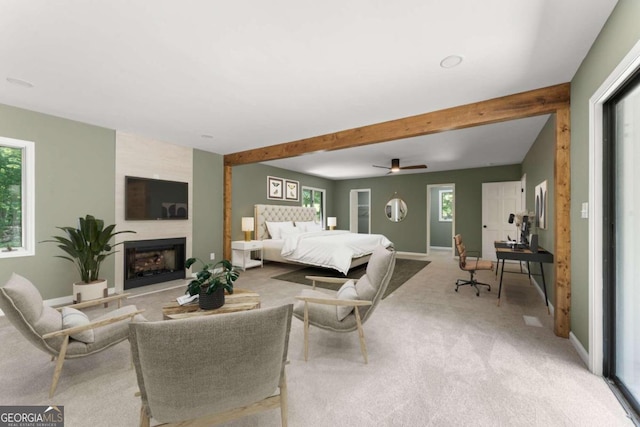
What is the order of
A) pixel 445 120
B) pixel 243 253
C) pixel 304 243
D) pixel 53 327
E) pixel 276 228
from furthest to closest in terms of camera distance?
pixel 276 228 < pixel 243 253 < pixel 304 243 < pixel 445 120 < pixel 53 327

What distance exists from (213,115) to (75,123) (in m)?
2.08

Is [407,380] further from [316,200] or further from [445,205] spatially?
[445,205]

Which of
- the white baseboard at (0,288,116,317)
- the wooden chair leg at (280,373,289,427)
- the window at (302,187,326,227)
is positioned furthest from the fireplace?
the window at (302,187,326,227)

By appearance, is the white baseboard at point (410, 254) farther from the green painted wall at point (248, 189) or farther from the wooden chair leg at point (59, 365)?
the wooden chair leg at point (59, 365)

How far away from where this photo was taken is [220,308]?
230cm

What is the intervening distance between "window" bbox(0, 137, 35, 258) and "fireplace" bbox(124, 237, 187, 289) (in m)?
1.14

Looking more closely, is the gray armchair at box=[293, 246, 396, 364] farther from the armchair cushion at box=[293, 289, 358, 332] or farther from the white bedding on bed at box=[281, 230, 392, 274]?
the white bedding on bed at box=[281, 230, 392, 274]

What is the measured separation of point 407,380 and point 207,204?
4.87 m

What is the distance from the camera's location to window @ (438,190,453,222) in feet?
32.0

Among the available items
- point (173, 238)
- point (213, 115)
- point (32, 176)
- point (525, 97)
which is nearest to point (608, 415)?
point (525, 97)

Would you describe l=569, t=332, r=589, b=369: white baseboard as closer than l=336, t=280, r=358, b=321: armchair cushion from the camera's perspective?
Yes

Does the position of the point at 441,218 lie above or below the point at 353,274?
above

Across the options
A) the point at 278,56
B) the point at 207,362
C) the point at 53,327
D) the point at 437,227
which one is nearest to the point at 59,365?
the point at 53,327

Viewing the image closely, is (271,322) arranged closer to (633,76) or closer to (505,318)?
(633,76)
